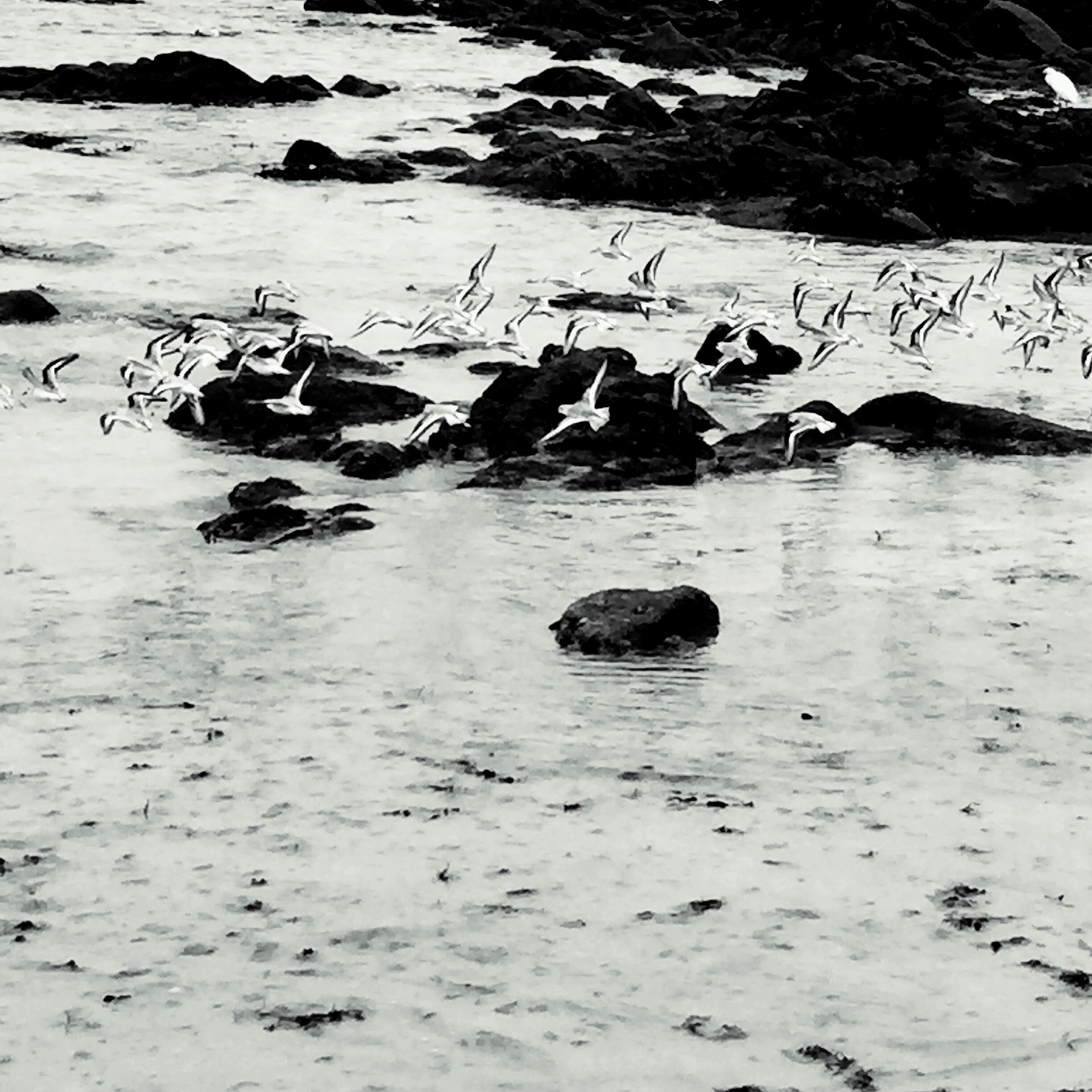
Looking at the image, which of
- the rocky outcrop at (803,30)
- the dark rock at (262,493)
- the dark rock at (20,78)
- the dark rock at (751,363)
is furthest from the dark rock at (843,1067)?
the rocky outcrop at (803,30)

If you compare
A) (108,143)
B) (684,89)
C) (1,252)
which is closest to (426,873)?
(1,252)

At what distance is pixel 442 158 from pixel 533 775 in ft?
59.0

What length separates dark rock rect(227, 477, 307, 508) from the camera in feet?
33.7

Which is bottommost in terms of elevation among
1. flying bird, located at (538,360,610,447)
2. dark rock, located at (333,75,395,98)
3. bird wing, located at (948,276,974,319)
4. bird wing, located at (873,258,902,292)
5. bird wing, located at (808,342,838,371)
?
dark rock, located at (333,75,395,98)

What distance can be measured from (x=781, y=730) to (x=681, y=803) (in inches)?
33.1

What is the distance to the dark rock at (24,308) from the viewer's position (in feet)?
46.6

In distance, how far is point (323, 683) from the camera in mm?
7852

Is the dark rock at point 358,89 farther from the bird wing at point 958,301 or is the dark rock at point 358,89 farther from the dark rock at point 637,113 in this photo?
the bird wing at point 958,301

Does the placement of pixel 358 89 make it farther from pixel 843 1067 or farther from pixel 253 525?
pixel 843 1067

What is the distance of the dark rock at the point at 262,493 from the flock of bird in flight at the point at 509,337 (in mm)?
926

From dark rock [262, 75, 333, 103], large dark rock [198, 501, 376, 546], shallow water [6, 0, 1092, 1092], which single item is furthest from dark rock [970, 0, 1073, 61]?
large dark rock [198, 501, 376, 546]

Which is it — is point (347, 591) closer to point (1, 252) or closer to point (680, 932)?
point (680, 932)

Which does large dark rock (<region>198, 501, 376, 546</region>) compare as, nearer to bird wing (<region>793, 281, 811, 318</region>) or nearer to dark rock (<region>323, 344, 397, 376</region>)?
dark rock (<region>323, 344, 397, 376</region>)

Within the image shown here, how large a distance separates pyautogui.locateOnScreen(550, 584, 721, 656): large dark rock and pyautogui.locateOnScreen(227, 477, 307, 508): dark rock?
8.11 ft
